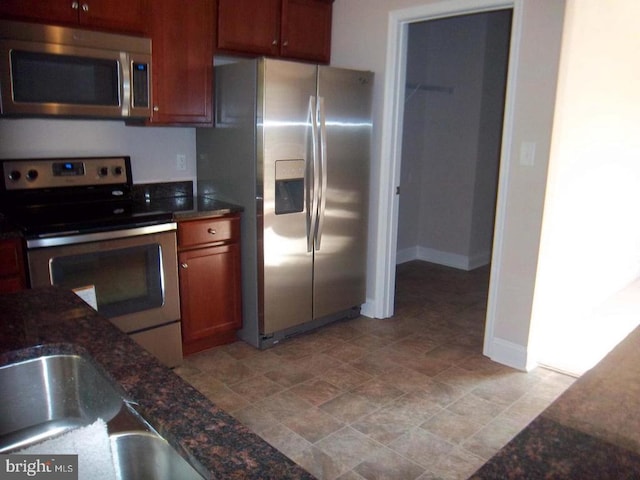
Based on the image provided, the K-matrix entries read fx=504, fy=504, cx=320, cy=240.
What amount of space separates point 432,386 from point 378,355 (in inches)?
17.4

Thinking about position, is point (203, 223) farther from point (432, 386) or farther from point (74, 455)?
point (74, 455)

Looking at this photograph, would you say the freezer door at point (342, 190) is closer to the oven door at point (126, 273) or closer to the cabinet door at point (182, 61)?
the cabinet door at point (182, 61)

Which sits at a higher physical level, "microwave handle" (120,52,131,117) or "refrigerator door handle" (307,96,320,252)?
"microwave handle" (120,52,131,117)

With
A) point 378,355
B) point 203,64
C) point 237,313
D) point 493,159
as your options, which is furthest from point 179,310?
point 493,159

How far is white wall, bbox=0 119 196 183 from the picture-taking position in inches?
105

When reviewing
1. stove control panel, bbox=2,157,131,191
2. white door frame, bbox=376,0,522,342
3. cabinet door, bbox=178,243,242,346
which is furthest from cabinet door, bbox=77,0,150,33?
white door frame, bbox=376,0,522,342

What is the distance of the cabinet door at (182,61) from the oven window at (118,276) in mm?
793

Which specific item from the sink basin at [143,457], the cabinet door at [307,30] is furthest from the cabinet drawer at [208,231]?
the sink basin at [143,457]

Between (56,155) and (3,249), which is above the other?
(56,155)

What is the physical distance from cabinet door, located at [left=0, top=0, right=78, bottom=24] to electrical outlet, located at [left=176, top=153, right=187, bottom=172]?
1.03m

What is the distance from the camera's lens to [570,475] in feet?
2.30

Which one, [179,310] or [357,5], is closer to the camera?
[179,310]

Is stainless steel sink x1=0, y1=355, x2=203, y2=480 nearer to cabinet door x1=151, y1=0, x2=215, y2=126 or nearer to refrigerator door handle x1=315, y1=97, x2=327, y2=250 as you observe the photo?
cabinet door x1=151, y1=0, x2=215, y2=126

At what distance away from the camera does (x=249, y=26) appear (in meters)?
3.08
